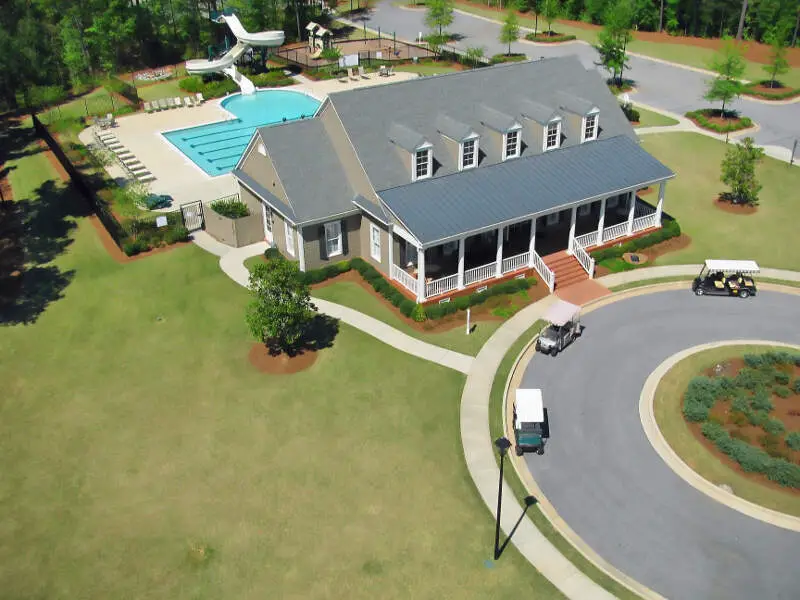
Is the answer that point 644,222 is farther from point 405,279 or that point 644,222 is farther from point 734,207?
point 405,279

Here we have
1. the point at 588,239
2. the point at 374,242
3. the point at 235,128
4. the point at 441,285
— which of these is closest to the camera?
the point at 441,285

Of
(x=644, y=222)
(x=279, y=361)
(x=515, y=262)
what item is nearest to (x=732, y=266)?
(x=644, y=222)

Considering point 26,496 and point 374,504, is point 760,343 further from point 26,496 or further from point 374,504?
point 26,496

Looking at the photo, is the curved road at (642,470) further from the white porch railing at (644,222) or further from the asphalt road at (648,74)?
the asphalt road at (648,74)

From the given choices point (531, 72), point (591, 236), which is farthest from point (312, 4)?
point (591, 236)

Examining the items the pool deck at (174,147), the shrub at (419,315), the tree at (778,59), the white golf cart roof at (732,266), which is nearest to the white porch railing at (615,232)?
the white golf cart roof at (732,266)
